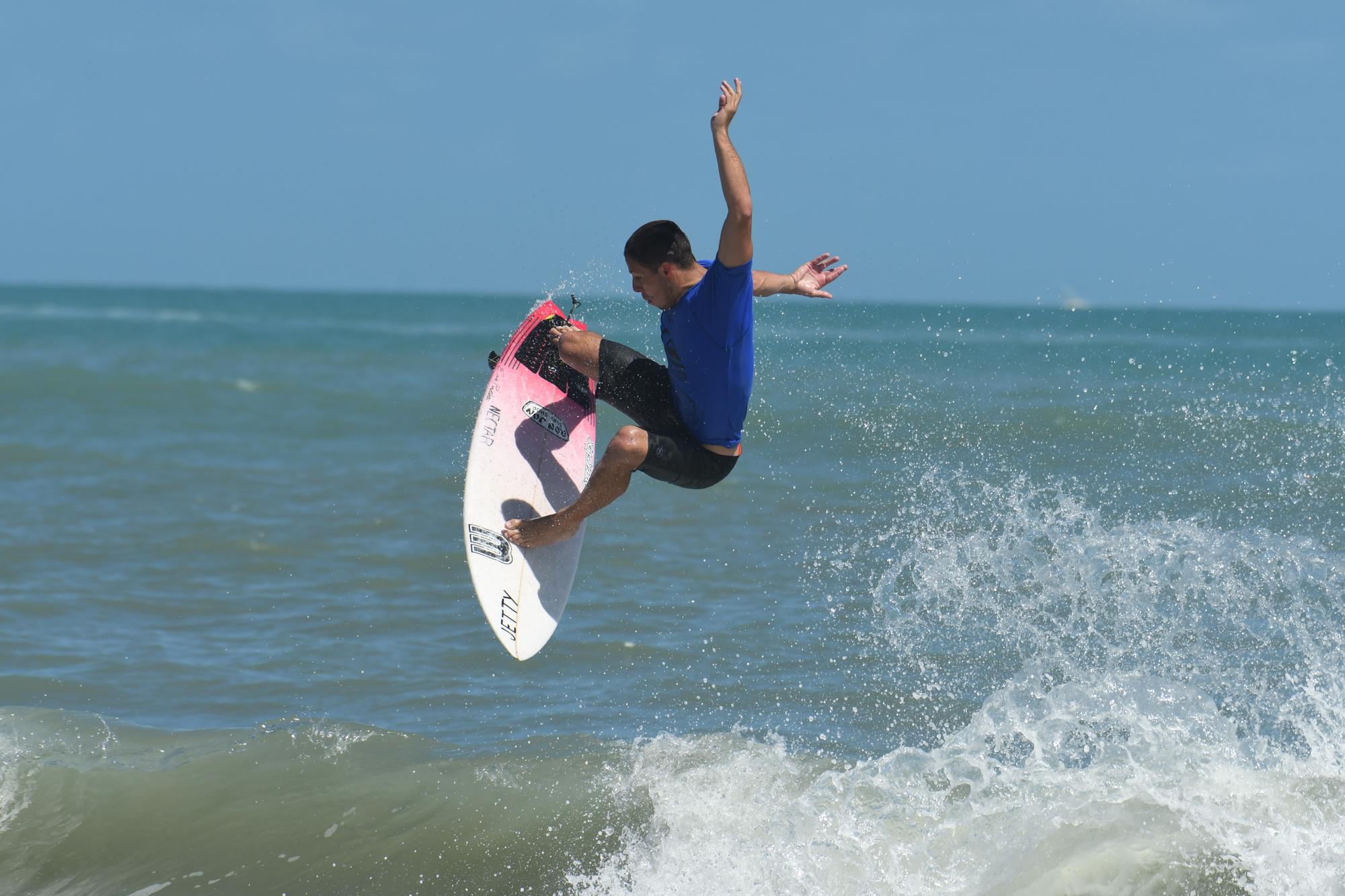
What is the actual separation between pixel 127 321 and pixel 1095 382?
44.7 metres

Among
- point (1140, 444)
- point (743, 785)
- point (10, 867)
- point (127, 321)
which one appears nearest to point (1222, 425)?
point (1140, 444)

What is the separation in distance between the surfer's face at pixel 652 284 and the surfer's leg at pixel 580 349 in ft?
2.03

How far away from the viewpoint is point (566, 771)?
5.64 meters

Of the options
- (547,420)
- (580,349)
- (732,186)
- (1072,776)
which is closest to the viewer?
(732,186)

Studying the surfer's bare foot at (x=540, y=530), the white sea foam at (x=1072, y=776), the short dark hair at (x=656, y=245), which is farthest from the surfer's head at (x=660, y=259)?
the white sea foam at (x=1072, y=776)

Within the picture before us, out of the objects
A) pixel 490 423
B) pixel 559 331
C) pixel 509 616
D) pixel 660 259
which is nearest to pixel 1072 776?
pixel 509 616

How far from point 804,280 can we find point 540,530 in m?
1.67

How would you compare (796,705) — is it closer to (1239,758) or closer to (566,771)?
(566,771)

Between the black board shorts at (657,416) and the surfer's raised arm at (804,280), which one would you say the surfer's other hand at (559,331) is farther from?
the surfer's raised arm at (804,280)

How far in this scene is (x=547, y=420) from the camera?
620 centimetres

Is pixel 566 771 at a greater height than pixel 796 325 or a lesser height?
lesser

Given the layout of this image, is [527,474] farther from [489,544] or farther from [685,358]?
[685,358]

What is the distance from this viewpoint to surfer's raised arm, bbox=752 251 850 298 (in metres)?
5.49

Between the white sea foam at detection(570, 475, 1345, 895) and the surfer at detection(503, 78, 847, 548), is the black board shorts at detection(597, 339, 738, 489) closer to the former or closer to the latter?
the surfer at detection(503, 78, 847, 548)
